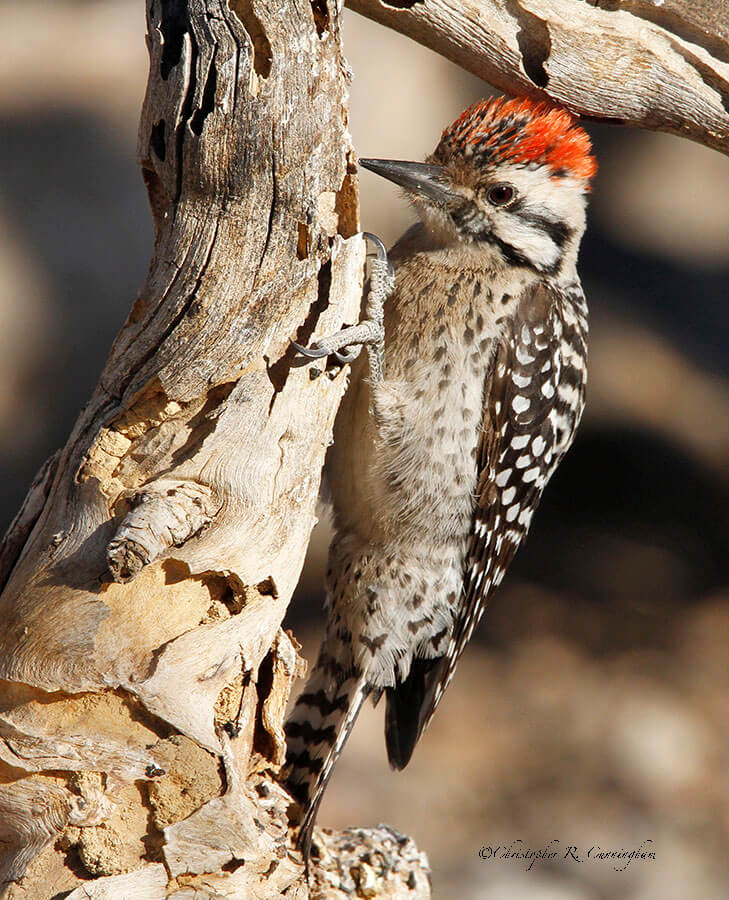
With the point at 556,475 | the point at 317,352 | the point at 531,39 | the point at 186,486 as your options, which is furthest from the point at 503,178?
the point at 556,475

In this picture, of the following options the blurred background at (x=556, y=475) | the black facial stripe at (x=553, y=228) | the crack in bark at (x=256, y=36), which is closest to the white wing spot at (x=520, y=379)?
the black facial stripe at (x=553, y=228)

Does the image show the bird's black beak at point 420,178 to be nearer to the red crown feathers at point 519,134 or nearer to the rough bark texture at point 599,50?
the red crown feathers at point 519,134

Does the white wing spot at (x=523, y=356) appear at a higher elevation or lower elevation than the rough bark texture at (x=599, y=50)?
lower

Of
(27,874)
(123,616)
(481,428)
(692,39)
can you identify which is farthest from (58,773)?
(692,39)

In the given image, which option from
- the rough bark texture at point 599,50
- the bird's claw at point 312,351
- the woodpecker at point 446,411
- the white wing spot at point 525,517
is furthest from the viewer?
the white wing spot at point 525,517

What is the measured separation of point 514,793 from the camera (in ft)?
15.9

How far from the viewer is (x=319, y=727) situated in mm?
2920

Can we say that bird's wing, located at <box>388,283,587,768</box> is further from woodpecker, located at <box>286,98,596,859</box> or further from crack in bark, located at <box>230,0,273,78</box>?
crack in bark, located at <box>230,0,273,78</box>

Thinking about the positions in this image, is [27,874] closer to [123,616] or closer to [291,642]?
[123,616]

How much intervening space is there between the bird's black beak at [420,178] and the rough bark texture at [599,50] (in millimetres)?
295

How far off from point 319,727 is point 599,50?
205cm

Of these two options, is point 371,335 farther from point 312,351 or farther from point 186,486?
point 186,486

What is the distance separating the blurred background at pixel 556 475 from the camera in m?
4.31

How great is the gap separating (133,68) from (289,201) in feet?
8.97
